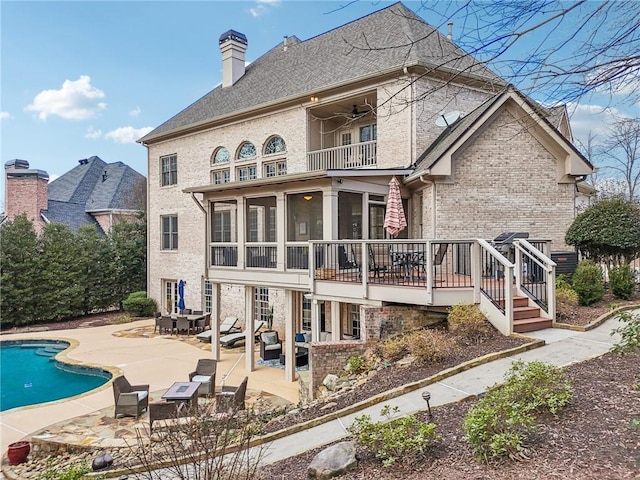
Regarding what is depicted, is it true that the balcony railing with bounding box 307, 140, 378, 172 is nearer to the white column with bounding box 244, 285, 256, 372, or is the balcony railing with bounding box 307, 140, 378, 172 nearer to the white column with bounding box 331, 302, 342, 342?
the white column with bounding box 244, 285, 256, 372

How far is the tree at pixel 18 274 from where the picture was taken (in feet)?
68.1

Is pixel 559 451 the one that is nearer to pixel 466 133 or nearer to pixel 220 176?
pixel 466 133

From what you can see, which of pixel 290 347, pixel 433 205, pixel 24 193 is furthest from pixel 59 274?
pixel 433 205

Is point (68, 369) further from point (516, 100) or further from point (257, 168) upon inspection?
point (516, 100)

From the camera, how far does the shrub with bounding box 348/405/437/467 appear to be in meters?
4.38

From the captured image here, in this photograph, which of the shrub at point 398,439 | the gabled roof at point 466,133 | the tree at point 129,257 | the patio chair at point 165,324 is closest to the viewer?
the shrub at point 398,439

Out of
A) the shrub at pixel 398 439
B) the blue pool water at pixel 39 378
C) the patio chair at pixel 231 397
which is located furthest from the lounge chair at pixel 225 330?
the shrub at pixel 398 439

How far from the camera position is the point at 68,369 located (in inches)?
551

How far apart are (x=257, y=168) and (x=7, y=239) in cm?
1344

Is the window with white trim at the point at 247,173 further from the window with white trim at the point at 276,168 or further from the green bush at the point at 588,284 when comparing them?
the green bush at the point at 588,284

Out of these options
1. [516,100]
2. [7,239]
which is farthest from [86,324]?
[516,100]

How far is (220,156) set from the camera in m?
19.9

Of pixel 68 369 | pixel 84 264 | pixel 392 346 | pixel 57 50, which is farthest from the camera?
pixel 84 264

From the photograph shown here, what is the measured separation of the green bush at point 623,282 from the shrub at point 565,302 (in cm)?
161
